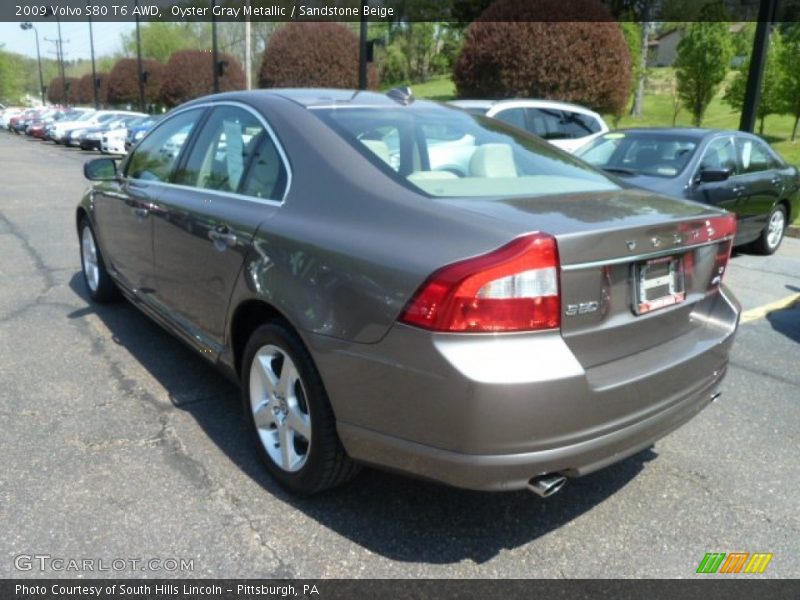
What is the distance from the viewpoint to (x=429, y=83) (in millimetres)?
75625

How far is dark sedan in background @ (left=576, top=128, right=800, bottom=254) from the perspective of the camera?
6.78 m

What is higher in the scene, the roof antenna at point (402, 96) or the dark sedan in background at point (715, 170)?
the roof antenna at point (402, 96)

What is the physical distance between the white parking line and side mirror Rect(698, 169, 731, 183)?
1.31 m

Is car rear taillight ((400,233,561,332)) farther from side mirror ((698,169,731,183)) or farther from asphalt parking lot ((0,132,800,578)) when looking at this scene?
side mirror ((698,169,731,183))

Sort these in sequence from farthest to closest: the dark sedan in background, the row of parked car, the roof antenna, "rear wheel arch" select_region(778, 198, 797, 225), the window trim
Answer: the row of parked car
"rear wheel arch" select_region(778, 198, 797, 225)
the dark sedan in background
the roof antenna
the window trim

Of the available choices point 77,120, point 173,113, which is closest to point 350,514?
point 173,113

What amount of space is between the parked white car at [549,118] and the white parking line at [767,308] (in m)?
3.78

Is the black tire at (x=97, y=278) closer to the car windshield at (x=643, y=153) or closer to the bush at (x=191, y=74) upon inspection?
the car windshield at (x=643, y=153)

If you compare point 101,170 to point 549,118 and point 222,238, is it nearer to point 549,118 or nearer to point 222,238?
point 222,238

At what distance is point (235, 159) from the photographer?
3.24m

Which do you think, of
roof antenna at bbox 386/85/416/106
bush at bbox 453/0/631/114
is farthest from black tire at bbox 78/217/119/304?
bush at bbox 453/0/631/114

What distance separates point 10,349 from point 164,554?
Result: 8.72ft

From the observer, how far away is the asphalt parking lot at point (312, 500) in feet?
7.97

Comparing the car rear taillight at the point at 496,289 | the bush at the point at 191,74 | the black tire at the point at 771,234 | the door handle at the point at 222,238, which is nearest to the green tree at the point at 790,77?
the black tire at the point at 771,234
